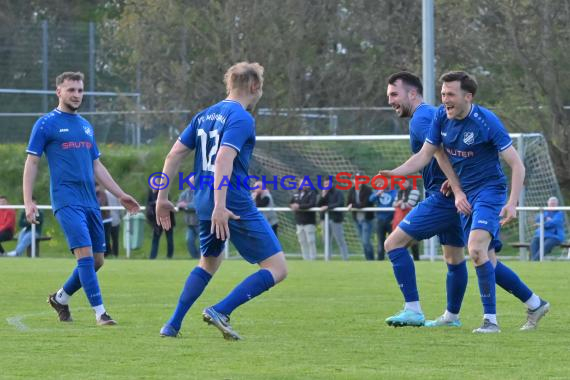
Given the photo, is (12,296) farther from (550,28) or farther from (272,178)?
(550,28)

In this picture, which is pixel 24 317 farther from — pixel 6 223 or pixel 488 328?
pixel 6 223

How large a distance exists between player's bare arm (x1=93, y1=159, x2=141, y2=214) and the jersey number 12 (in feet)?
5.87

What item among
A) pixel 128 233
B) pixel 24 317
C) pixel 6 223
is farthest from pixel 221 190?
pixel 128 233

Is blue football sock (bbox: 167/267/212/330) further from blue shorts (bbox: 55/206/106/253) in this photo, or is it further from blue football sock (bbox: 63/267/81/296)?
blue football sock (bbox: 63/267/81/296)

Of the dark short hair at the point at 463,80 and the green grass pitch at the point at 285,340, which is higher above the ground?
the dark short hair at the point at 463,80

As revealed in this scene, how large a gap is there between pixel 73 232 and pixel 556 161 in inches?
772

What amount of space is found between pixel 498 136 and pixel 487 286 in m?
1.13

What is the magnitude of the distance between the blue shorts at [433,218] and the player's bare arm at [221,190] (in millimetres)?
2093

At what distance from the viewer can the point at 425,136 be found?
10.1 m

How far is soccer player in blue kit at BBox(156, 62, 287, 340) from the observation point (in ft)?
28.7

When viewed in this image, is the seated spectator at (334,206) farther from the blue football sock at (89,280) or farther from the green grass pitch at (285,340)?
the blue football sock at (89,280)

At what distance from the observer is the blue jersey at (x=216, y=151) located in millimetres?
8727

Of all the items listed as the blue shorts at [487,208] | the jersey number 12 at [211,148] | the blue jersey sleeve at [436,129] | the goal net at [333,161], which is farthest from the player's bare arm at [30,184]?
the goal net at [333,161]

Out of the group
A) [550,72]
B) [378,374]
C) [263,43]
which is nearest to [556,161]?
[550,72]
